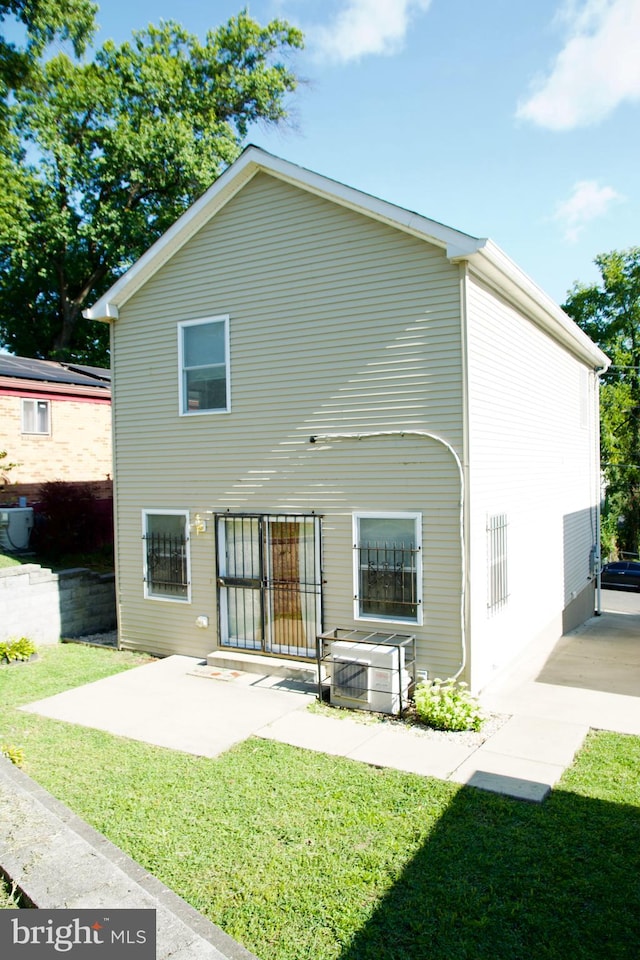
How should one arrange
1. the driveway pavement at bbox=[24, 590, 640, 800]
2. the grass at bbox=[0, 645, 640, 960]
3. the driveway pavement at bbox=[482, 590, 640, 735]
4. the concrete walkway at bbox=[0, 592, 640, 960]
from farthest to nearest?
the driveway pavement at bbox=[482, 590, 640, 735] < the driveway pavement at bbox=[24, 590, 640, 800] < the grass at bbox=[0, 645, 640, 960] < the concrete walkway at bbox=[0, 592, 640, 960]

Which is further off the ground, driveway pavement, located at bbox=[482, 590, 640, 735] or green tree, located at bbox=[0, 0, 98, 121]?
green tree, located at bbox=[0, 0, 98, 121]

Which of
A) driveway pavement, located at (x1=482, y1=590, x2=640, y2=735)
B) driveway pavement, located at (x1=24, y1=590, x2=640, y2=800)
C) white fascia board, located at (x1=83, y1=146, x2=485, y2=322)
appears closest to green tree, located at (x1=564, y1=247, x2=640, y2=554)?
driveway pavement, located at (x1=482, y1=590, x2=640, y2=735)

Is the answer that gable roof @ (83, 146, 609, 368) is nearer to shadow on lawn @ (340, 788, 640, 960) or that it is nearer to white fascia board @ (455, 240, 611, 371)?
white fascia board @ (455, 240, 611, 371)

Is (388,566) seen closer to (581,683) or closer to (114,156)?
(581,683)

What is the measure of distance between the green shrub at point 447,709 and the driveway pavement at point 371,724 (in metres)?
→ 0.22

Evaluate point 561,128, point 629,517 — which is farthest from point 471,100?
point 629,517

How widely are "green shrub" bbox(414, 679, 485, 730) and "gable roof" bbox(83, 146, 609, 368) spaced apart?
4941mm

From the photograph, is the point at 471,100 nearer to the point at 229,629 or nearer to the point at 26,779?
the point at 229,629

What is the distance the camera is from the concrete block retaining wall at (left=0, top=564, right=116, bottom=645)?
411 inches

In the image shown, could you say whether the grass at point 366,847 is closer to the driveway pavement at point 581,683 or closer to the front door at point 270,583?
the driveway pavement at point 581,683

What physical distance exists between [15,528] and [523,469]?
9.60m

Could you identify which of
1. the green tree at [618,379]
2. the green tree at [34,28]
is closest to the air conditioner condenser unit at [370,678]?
the green tree at [34,28]

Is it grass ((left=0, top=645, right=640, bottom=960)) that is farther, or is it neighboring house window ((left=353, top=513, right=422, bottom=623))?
neighboring house window ((left=353, top=513, right=422, bottom=623))

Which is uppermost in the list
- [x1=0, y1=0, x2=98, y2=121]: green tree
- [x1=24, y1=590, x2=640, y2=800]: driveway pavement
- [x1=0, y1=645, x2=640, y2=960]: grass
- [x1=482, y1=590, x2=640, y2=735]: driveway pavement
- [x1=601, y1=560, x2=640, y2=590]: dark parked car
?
[x1=0, y1=0, x2=98, y2=121]: green tree
